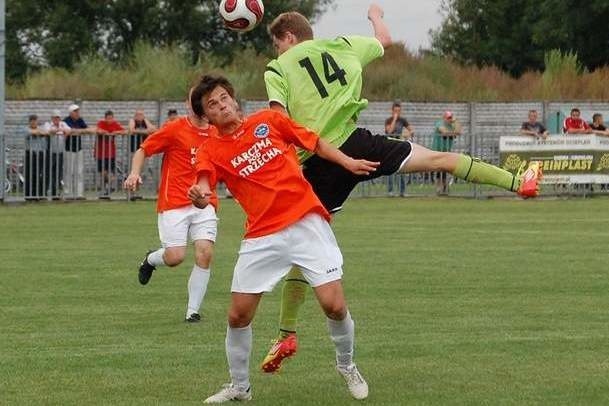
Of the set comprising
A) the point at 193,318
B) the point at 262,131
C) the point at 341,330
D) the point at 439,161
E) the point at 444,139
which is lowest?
the point at 193,318

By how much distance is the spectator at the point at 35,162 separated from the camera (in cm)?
2864

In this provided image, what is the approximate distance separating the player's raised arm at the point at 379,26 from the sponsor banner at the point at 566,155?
19666 millimetres

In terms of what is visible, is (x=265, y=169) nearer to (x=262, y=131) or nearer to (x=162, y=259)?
(x=262, y=131)

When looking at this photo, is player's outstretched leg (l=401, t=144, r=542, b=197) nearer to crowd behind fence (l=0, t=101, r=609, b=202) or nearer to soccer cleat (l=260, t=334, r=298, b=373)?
soccer cleat (l=260, t=334, r=298, b=373)

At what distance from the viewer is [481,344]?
10.7m

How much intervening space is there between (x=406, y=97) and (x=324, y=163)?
35.8 meters

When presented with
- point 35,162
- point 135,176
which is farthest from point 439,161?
point 35,162

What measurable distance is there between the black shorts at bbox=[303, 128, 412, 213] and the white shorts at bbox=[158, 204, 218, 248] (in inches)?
123

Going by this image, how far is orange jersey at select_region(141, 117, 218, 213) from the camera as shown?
12.8m

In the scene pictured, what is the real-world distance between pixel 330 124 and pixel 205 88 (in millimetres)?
1472

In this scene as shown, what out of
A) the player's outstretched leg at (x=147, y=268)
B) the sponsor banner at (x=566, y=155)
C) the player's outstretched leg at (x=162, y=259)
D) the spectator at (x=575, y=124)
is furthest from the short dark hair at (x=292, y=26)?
the spectator at (x=575, y=124)

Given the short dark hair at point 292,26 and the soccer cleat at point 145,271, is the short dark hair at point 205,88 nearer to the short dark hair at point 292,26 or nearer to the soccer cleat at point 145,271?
the short dark hair at point 292,26

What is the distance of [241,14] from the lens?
11.1 meters

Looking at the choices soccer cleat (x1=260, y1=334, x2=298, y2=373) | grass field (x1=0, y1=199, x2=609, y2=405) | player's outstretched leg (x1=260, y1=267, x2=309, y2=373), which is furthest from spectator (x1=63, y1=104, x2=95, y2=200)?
soccer cleat (x1=260, y1=334, x2=298, y2=373)
